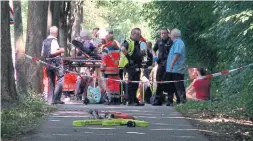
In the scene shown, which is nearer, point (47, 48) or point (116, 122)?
point (116, 122)

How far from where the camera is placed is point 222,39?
1755 cm

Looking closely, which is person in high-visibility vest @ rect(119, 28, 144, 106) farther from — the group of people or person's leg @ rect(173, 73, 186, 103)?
person's leg @ rect(173, 73, 186, 103)

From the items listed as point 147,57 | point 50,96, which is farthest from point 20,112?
point 147,57

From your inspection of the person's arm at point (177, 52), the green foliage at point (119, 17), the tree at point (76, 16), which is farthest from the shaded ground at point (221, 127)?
the green foliage at point (119, 17)

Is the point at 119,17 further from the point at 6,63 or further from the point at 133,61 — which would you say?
the point at 6,63

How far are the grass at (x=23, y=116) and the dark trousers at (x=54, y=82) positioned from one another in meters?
1.53

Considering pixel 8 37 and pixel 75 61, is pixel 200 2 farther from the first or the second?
pixel 8 37

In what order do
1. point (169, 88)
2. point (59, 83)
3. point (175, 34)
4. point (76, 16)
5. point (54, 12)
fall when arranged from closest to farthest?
point (175, 34) → point (59, 83) → point (169, 88) → point (54, 12) → point (76, 16)

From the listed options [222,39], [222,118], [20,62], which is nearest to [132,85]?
Result: [222,39]

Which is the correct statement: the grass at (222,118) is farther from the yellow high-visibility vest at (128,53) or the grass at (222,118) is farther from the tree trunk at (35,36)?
the tree trunk at (35,36)

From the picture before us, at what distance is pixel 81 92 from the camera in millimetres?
22234

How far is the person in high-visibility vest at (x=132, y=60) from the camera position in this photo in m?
19.3

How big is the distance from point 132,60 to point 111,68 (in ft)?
3.05

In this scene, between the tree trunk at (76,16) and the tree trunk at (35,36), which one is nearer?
the tree trunk at (35,36)
